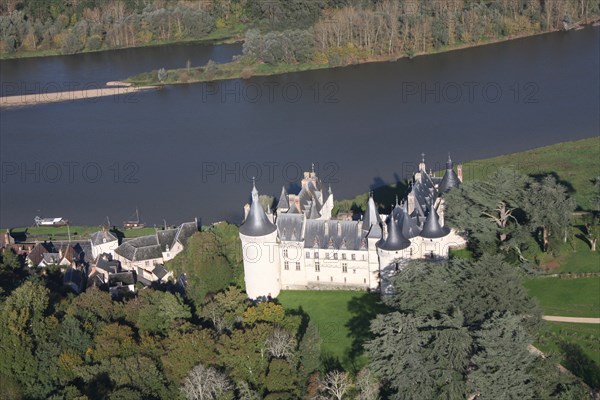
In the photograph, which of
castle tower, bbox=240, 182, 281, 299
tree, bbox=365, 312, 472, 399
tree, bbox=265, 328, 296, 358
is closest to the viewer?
tree, bbox=365, 312, 472, 399

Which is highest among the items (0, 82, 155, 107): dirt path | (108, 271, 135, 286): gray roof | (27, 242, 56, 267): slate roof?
(0, 82, 155, 107): dirt path

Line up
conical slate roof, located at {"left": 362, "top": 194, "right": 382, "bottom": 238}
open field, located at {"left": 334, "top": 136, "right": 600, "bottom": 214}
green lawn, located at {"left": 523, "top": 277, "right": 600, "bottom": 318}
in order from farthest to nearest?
1. open field, located at {"left": 334, "top": 136, "right": 600, "bottom": 214}
2. conical slate roof, located at {"left": 362, "top": 194, "right": 382, "bottom": 238}
3. green lawn, located at {"left": 523, "top": 277, "right": 600, "bottom": 318}

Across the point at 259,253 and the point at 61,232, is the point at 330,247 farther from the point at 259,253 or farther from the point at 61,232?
the point at 61,232

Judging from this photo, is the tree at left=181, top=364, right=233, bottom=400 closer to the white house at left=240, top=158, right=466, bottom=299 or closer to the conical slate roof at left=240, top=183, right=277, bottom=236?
the white house at left=240, top=158, right=466, bottom=299

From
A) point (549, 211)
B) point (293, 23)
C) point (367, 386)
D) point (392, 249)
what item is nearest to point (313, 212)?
point (392, 249)

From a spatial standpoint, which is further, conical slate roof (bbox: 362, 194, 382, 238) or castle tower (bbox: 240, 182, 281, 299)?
castle tower (bbox: 240, 182, 281, 299)

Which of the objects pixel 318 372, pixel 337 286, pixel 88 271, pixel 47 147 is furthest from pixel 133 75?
pixel 318 372

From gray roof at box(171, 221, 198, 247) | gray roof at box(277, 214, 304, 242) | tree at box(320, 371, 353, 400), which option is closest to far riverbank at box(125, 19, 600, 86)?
gray roof at box(171, 221, 198, 247)

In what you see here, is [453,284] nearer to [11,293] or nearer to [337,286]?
[337,286]
